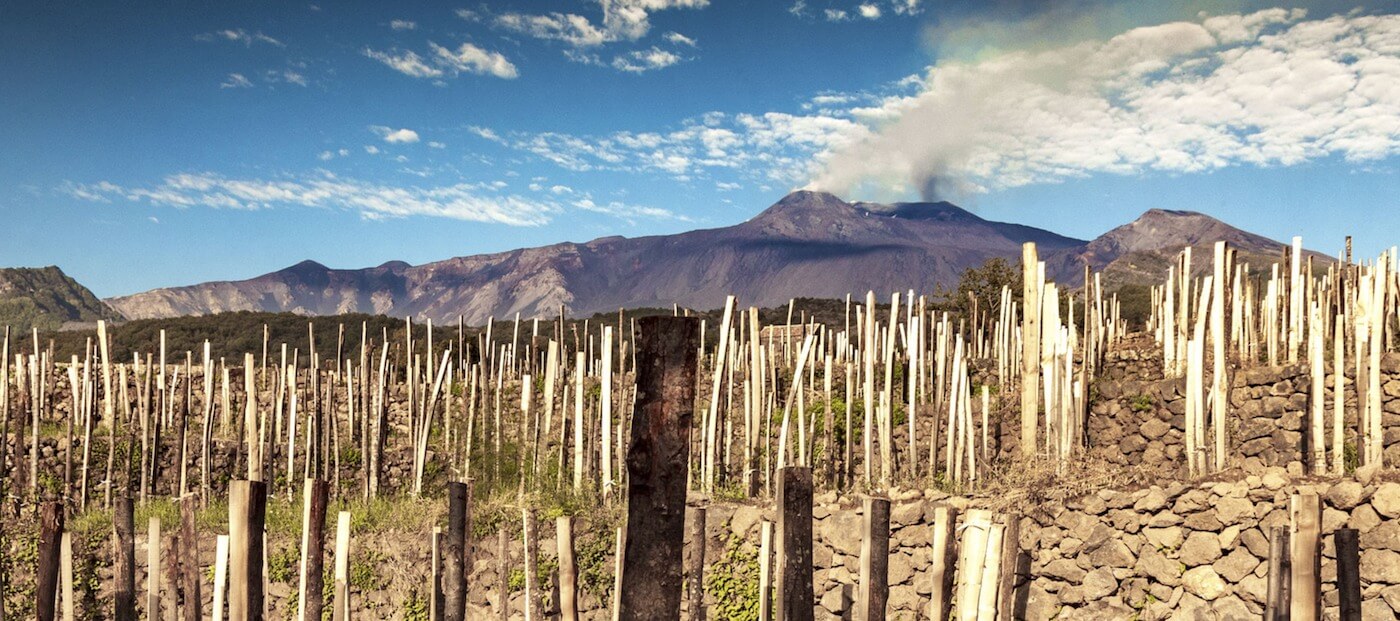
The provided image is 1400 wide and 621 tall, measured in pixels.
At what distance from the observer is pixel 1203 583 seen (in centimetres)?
793

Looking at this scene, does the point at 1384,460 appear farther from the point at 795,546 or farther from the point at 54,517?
the point at 54,517

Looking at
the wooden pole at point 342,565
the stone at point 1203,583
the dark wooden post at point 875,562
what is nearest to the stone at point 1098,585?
the stone at point 1203,583

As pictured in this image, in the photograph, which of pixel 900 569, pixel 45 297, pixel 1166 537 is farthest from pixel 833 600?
pixel 45 297

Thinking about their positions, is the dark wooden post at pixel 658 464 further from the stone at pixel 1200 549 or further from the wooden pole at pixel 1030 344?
the wooden pole at pixel 1030 344

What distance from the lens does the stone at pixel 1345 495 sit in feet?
25.1

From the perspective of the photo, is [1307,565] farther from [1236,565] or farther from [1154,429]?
[1154,429]

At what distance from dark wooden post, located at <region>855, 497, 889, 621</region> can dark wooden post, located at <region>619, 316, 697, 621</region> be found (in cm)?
224

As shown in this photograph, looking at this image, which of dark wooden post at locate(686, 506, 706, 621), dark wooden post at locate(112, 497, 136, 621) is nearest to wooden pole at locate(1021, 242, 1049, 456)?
dark wooden post at locate(686, 506, 706, 621)

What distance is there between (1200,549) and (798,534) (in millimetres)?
5235

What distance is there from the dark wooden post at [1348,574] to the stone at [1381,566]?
344 centimetres

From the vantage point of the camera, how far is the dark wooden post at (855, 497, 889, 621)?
500 centimetres

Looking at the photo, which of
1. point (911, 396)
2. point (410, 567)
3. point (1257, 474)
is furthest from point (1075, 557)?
point (410, 567)

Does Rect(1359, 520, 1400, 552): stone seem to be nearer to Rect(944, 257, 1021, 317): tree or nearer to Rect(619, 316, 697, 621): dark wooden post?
Rect(619, 316, 697, 621): dark wooden post

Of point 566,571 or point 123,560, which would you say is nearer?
point 566,571
